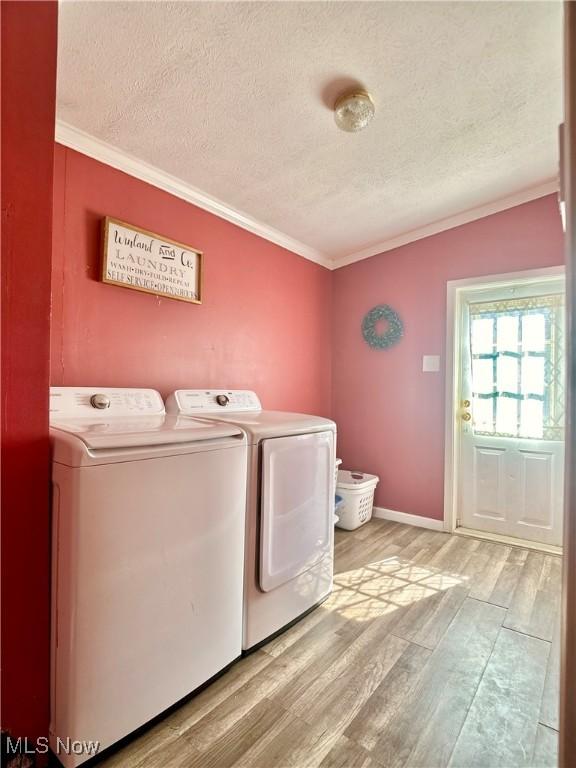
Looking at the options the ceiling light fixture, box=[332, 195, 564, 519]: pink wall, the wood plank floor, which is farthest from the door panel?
the ceiling light fixture

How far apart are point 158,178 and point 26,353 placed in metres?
A: 1.40

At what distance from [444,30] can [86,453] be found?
74.3 inches

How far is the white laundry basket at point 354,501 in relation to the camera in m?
2.78

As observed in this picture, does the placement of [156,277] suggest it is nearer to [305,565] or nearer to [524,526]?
[305,565]

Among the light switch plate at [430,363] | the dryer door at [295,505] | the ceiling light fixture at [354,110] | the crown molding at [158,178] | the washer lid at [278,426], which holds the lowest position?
the dryer door at [295,505]

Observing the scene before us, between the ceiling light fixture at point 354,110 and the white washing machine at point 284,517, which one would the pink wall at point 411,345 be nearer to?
the white washing machine at point 284,517

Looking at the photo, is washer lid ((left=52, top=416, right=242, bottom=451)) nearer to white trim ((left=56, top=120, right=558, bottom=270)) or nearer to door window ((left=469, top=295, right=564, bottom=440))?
white trim ((left=56, top=120, right=558, bottom=270))

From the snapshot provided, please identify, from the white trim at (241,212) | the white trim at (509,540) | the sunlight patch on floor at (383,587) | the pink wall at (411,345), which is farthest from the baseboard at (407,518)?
the white trim at (241,212)

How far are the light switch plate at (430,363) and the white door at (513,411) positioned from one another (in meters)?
0.19

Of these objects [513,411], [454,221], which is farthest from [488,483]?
[454,221]

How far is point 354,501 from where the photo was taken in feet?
9.12

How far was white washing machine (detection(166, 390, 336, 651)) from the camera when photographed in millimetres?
1447

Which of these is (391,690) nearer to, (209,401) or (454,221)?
(209,401)

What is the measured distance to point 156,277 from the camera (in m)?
1.93
